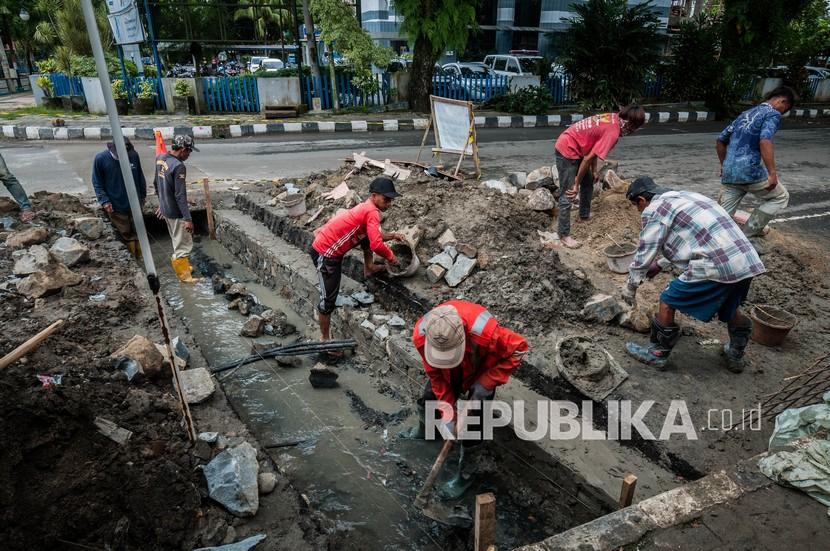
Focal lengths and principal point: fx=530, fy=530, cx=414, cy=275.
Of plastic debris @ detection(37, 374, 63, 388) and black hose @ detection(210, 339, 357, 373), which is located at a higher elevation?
plastic debris @ detection(37, 374, 63, 388)

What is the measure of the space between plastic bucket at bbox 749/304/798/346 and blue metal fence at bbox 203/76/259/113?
1451 centimetres

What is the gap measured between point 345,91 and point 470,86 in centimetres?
388

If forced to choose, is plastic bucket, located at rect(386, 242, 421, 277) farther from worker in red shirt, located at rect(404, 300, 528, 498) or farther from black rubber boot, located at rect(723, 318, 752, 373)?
black rubber boot, located at rect(723, 318, 752, 373)

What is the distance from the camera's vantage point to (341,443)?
13.4 ft

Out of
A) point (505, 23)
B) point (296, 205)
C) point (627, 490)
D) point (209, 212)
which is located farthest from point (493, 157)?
point (505, 23)

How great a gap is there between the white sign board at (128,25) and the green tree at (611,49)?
11.8m

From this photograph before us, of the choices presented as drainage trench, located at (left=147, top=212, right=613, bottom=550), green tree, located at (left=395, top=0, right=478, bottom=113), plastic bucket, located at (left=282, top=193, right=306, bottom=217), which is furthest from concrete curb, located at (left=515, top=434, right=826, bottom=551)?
green tree, located at (left=395, top=0, right=478, bottom=113)

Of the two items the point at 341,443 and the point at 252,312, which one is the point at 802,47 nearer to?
the point at 252,312

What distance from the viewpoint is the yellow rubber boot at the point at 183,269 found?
21.5 feet

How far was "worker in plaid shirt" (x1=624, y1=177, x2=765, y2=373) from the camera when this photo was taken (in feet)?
11.0

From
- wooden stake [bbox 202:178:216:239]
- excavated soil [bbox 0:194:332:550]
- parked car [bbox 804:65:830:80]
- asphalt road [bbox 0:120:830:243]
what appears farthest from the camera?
parked car [bbox 804:65:830:80]

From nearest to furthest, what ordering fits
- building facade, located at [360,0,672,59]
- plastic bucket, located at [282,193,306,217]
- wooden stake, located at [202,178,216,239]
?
plastic bucket, located at [282,193,306,217] → wooden stake, located at [202,178,216,239] → building facade, located at [360,0,672,59]

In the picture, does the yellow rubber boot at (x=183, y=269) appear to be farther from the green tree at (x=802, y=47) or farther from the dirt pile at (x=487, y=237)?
the green tree at (x=802, y=47)

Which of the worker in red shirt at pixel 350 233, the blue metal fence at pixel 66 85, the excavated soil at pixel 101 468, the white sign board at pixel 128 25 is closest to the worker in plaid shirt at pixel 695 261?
the worker in red shirt at pixel 350 233
